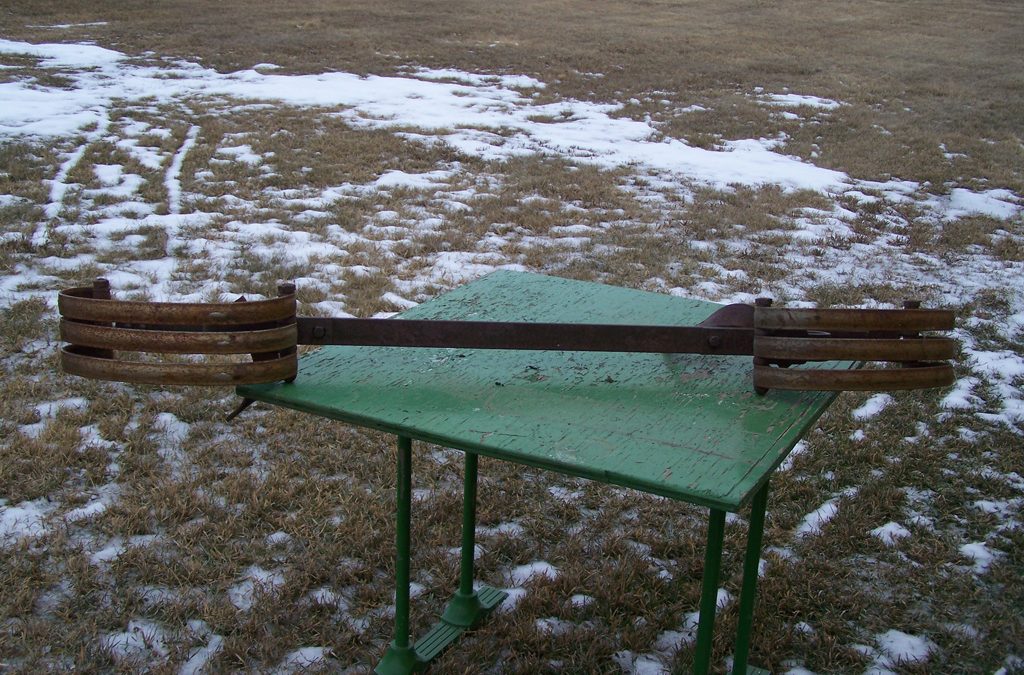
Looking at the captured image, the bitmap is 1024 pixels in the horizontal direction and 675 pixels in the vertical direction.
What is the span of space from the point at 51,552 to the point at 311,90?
9.66 m

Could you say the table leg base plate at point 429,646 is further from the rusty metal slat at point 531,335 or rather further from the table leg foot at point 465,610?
the rusty metal slat at point 531,335

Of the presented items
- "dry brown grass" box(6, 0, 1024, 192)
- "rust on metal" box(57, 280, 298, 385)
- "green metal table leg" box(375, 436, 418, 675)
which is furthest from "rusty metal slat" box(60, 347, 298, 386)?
"dry brown grass" box(6, 0, 1024, 192)

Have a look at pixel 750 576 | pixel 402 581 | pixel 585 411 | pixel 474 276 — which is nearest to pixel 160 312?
pixel 585 411

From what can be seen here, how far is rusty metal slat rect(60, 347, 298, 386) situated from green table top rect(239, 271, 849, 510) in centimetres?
9

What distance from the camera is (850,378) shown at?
1.75 meters

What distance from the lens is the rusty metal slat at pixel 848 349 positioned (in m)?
1.73

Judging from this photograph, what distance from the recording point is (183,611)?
2553 millimetres

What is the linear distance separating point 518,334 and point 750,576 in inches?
34.2

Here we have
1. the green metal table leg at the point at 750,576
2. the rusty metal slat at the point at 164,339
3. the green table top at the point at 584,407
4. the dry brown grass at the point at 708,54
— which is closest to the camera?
the green table top at the point at 584,407

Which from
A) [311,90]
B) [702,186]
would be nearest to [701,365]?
[702,186]

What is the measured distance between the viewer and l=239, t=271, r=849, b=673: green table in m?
1.60

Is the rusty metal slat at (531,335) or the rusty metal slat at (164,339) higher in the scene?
the rusty metal slat at (164,339)

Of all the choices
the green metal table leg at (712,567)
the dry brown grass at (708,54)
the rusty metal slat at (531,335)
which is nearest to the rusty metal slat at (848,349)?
the rusty metal slat at (531,335)

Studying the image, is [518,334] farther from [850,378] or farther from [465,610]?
[465,610]
